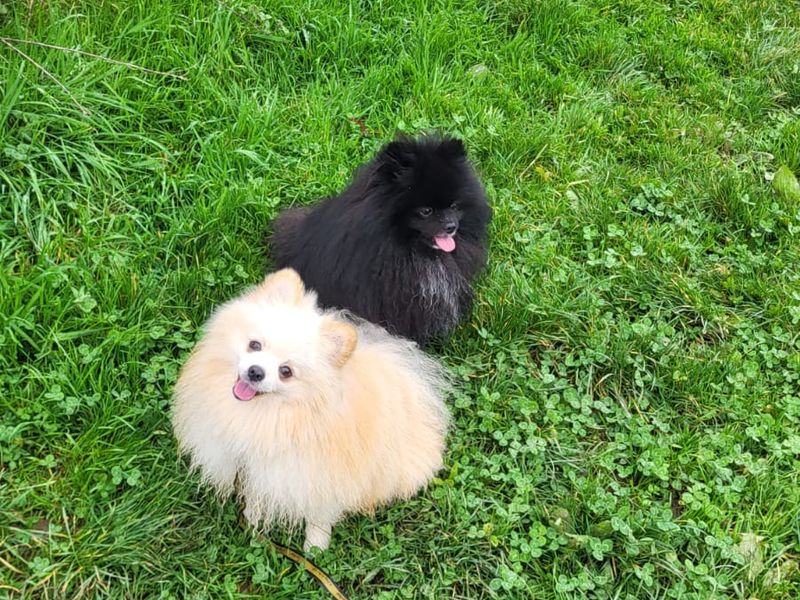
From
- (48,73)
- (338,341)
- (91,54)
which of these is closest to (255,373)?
(338,341)

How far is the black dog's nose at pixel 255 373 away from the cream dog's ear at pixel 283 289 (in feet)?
0.76

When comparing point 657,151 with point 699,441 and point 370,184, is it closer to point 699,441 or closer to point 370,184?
point 699,441

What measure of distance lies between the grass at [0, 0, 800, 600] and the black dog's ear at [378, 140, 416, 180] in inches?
33.2

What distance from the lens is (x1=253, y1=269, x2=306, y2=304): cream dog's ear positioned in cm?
196

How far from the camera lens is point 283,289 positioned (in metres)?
1.97

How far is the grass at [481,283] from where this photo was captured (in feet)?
7.73

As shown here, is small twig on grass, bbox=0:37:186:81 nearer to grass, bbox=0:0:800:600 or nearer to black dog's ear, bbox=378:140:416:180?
grass, bbox=0:0:800:600

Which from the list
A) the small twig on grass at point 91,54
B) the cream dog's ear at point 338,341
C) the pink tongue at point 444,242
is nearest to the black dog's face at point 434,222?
the pink tongue at point 444,242

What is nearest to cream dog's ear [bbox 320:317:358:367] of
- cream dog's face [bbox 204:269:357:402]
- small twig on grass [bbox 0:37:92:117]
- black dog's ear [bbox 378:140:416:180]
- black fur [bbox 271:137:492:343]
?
cream dog's face [bbox 204:269:357:402]

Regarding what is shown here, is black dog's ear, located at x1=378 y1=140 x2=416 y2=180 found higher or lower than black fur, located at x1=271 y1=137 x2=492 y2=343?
higher

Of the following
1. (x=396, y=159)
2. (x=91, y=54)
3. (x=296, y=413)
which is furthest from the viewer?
(x=91, y=54)

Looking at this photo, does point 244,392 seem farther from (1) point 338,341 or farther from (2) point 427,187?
(2) point 427,187

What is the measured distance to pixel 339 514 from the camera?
229 centimetres

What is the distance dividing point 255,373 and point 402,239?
3.12 feet
